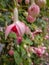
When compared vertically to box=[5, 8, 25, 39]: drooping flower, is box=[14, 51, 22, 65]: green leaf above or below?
below

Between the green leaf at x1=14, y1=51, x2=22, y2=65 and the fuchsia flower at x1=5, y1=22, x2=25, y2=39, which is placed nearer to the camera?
the fuchsia flower at x1=5, y1=22, x2=25, y2=39

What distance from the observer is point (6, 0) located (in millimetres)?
1377

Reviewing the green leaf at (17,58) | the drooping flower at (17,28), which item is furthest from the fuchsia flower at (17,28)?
the green leaf at (17,58)

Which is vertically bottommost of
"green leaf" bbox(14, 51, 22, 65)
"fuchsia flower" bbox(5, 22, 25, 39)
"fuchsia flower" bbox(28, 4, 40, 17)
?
"green leaf" bbox(14, 51, 22, 65)

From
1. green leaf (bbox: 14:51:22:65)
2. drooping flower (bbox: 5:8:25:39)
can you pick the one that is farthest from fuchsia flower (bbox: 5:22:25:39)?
green leaf (bbox: 14:51:22:65)

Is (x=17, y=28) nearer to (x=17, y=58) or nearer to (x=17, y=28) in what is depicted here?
(x=17, y=28)

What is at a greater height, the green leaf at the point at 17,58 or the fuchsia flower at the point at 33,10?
the fuchsia flower at the point at 33,10

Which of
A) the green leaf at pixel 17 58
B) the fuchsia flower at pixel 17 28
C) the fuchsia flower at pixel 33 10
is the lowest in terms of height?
the green leaf at pixel 17 58

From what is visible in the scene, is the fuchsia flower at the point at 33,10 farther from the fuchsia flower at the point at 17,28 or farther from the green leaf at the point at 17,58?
the green leaf at the point at 17,58

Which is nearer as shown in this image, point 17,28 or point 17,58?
point 17,28

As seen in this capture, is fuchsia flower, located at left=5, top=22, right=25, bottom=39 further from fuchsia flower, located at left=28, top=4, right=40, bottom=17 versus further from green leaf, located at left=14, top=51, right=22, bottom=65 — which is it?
green leaf, located at left=14, top=51, right=22, bottom=65

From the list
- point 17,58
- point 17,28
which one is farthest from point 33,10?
point 17,58

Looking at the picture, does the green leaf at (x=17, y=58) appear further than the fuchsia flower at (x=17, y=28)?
Yes

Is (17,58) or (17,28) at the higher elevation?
(17,28)
